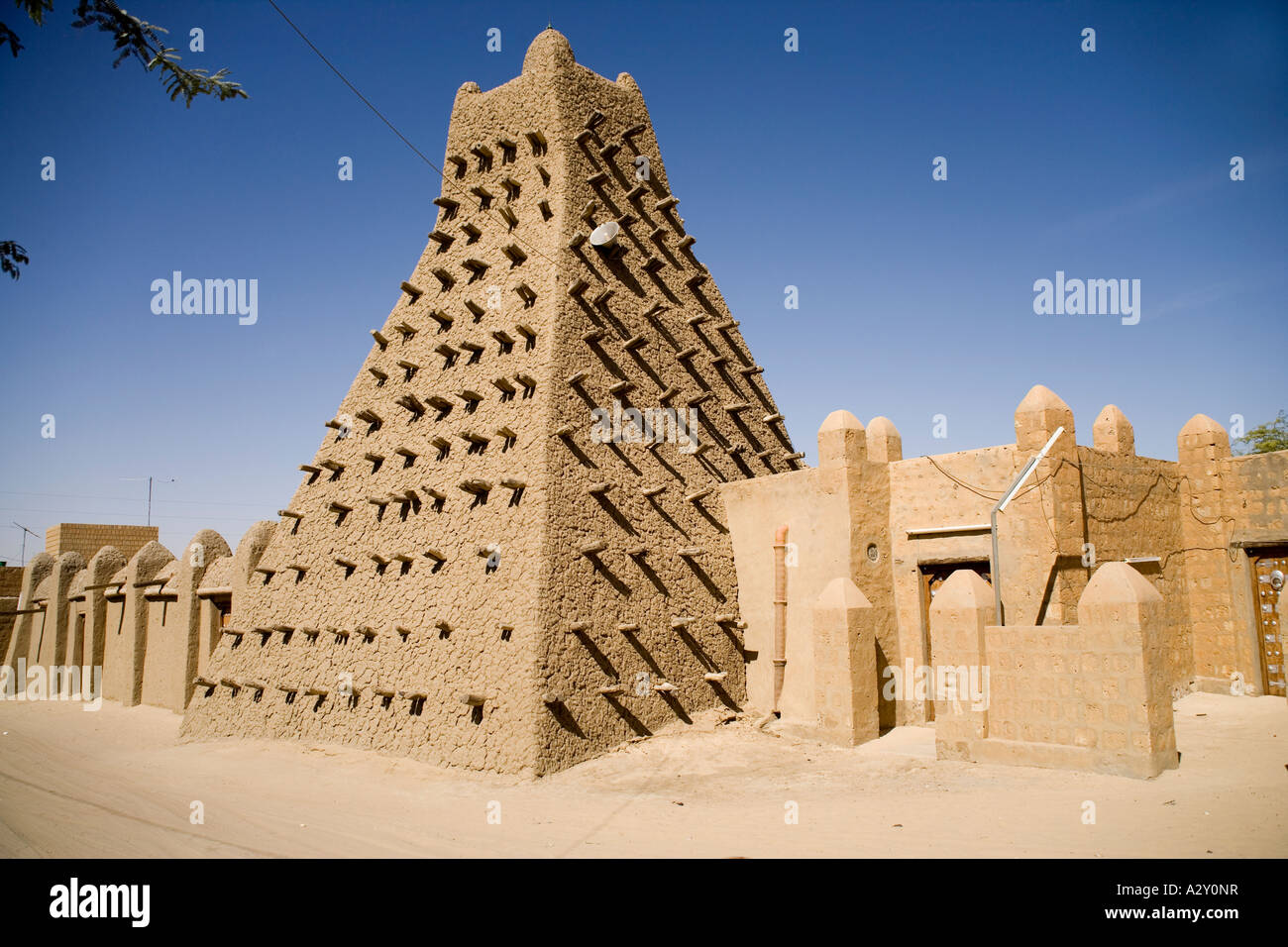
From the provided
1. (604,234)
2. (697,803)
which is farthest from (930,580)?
(604,234)

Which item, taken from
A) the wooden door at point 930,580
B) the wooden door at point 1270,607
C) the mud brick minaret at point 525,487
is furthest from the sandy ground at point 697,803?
the wooden door at point 930,580

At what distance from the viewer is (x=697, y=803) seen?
955 centimetres

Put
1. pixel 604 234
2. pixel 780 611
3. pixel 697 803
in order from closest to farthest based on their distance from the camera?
pixel 697 803
pixel 780 611
pixel 604 234

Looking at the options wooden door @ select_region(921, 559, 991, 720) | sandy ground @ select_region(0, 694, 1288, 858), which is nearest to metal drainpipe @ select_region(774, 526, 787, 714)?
sandy ground @ select_region(0, 694, 1288, 858)

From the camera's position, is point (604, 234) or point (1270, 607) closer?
point (1270, 607)

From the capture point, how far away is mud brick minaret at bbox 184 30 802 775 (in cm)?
1191

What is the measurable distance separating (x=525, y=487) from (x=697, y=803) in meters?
5.14

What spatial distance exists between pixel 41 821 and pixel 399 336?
32.4 feet

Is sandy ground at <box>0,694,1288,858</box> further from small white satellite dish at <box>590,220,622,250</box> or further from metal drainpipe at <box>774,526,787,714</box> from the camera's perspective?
small white satellite dish at <box>590,220,622,250</box>

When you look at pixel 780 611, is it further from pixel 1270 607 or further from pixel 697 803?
pixel 1270 607

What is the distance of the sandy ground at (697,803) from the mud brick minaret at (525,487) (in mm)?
925

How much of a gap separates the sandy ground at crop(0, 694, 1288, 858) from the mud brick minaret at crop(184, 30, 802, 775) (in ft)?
3.03
